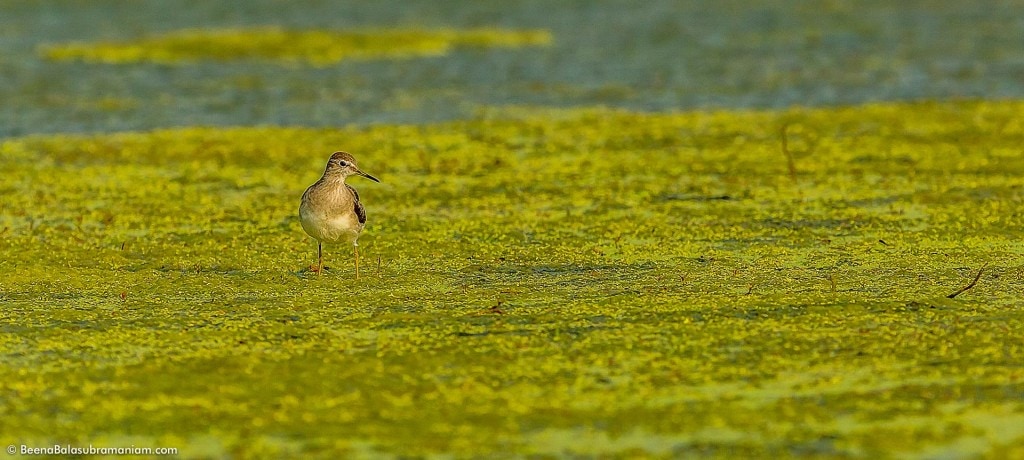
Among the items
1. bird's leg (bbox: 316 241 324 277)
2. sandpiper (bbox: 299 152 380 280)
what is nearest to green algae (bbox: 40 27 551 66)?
bird's leg (bbox: 316 241 324 277)

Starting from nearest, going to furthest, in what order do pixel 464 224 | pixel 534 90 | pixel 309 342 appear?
pixel 309 342 → pixel 464 224 → pixel 534 90

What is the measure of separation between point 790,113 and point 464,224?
7812 mm

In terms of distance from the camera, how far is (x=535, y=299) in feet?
35.2

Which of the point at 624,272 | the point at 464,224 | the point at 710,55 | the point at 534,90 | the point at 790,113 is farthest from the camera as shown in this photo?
the point at 710,55

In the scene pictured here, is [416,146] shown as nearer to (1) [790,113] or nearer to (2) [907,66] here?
(1) [790,113]

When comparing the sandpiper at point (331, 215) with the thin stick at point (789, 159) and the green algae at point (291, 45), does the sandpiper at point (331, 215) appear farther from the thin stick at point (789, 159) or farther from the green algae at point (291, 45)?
the green algae at point (291, 45)

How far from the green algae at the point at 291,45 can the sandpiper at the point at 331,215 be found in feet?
48.3

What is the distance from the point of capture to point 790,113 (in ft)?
66.2

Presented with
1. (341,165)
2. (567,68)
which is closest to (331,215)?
(341,165)

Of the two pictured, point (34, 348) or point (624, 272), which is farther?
point (624, 272)

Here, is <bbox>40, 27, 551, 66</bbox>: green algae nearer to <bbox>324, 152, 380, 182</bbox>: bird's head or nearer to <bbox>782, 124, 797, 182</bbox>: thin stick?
<bbox>782, 124, 797, 182</bbox>: thin stick

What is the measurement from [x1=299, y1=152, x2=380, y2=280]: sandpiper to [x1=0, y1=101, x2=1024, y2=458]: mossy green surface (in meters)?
0.29

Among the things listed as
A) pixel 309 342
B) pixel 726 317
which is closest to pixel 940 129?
pixel 726 317

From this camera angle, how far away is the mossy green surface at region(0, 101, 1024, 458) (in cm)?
801
